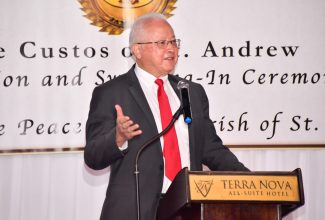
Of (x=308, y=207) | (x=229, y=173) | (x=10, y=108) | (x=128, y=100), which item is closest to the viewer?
(x=229, y=173)

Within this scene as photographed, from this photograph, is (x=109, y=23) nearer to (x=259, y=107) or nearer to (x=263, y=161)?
(x=259, y=107)

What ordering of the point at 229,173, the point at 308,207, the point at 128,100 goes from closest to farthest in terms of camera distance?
1. the point at 229,173
2. the point at 128,100
3. the point at 308,207

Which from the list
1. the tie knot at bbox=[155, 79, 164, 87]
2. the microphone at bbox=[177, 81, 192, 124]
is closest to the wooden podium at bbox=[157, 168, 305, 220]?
the microphone at bbox=[177, 81, 192, 124]

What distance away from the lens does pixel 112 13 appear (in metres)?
4.18

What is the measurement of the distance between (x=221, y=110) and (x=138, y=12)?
93 centimetres

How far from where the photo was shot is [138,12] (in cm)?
418

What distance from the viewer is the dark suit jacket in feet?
8.84

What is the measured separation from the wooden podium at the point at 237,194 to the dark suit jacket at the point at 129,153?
0.51m

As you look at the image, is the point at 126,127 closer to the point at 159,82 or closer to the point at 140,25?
the point at 159,82

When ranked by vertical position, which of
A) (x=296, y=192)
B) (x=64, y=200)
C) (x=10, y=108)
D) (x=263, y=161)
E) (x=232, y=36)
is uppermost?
(x=232, y=36)

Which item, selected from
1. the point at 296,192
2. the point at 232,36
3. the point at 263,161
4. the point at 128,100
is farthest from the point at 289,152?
the point at 296,192

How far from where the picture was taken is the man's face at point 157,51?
301 centimetres

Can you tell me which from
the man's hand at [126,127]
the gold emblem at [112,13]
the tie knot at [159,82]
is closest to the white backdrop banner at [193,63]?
the gold emblem at [112,13]

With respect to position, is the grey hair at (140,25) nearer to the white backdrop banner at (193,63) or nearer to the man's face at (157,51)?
the man's face at (157,51)
